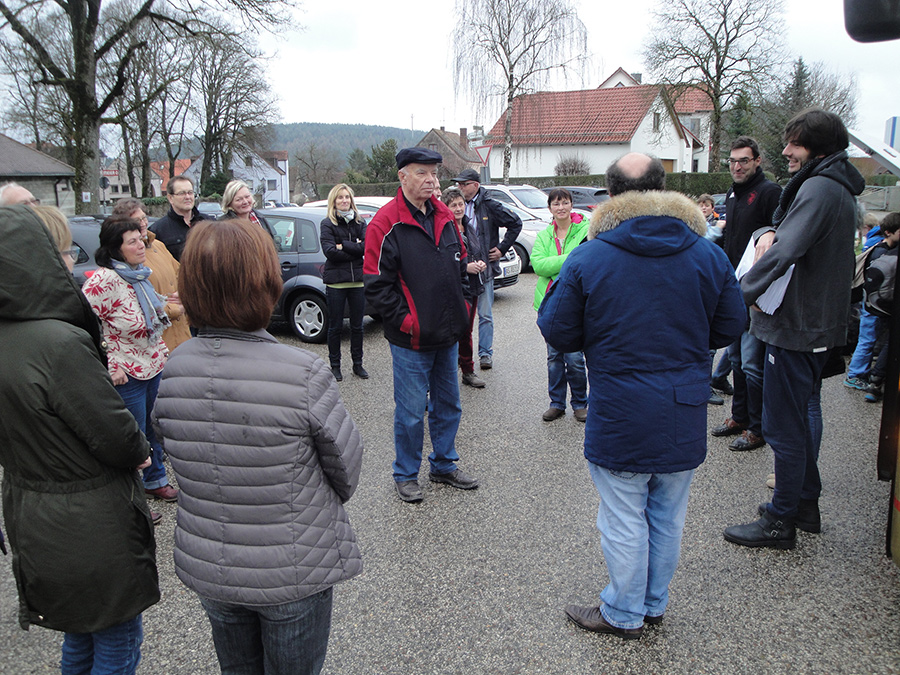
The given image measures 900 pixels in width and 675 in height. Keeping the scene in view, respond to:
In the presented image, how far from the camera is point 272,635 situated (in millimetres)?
1871

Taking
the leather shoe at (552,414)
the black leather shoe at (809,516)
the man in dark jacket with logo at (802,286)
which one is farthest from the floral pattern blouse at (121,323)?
the black leather shoe at (809,516)

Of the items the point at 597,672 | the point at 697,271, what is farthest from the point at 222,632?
the point at 697,271

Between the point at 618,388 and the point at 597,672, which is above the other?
the point at 618,388

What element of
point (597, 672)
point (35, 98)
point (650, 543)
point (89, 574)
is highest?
point (35, 98)

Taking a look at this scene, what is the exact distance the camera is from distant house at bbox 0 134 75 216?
29.8 m

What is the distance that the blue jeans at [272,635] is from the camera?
1859mm

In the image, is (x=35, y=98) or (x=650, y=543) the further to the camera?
(x=35, y=98)

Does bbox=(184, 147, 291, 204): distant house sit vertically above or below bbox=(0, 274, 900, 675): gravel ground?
above

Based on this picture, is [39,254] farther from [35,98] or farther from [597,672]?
[35,98]

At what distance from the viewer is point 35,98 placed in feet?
131

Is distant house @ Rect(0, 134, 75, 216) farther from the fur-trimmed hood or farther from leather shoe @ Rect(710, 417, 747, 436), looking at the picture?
the fur-trimmed hood

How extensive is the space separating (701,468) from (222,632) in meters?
3.54

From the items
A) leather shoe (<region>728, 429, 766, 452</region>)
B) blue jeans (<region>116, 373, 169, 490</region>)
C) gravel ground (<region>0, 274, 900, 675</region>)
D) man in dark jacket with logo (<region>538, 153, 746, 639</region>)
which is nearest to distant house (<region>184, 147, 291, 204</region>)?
blue jeans (<region>116, 373, 169, 490</region>)

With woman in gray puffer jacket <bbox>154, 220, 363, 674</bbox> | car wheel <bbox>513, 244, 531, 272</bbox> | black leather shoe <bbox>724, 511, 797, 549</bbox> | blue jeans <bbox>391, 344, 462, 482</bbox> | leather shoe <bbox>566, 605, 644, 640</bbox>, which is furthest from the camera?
car wheel <bbox>513, 244, 531, 272</bbox>
